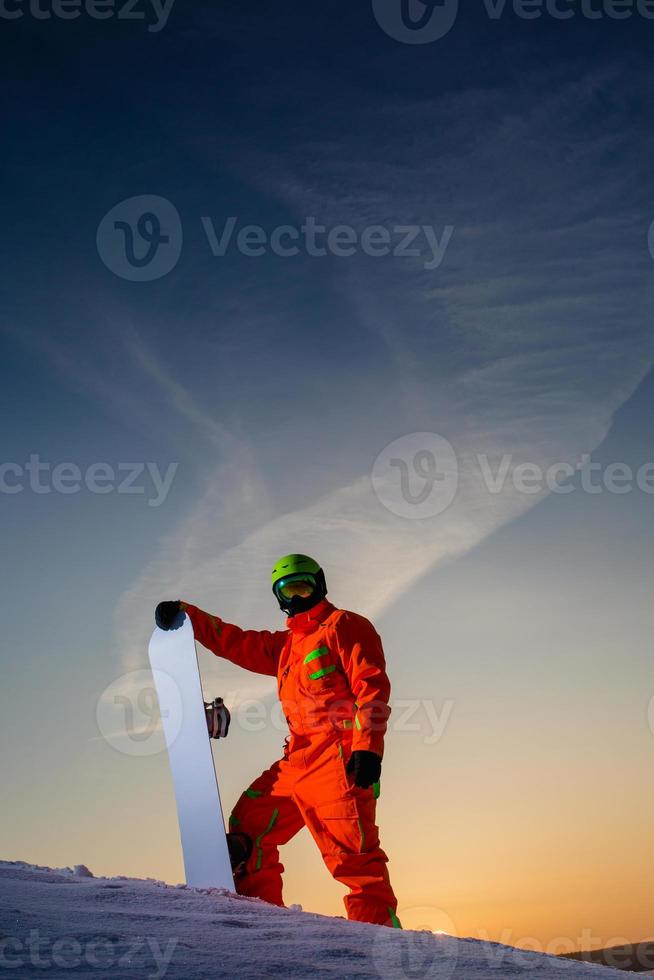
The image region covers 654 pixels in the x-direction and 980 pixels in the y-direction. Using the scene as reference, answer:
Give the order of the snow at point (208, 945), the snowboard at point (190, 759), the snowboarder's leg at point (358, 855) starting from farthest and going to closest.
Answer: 1. the snowboard at point (190, 759)
2. the snowboarder's leg at point (358, 855)
3. the snow at point (208, 945)

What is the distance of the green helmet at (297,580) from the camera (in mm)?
5254

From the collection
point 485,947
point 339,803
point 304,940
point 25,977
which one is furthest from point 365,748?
point 25,977

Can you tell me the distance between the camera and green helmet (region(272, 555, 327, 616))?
525 centimetres

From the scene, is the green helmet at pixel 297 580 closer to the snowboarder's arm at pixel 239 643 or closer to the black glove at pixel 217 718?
the snowboarder's arm at pixel 239 643

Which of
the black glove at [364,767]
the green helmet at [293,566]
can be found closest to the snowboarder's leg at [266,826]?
the black glove at [364,767]

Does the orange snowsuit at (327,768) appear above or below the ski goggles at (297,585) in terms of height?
below

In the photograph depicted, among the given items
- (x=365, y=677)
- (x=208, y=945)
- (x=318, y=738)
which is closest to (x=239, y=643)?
(x=318, y=738)

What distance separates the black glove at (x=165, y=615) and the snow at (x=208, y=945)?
2011mm

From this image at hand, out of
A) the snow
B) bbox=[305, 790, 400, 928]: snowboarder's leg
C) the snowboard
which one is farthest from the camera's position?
the snowboard

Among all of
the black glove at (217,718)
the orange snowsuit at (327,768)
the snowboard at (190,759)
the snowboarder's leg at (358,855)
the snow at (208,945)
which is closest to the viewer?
the snow at (208,945)

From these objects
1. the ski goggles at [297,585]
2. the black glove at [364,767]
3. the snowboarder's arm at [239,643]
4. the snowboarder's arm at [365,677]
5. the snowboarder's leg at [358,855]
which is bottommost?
the snowboarder's leg at [358,855]

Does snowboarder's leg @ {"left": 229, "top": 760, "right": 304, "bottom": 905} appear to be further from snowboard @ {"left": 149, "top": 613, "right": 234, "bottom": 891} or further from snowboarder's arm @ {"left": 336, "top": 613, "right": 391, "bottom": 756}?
snowboarder's arm @ {"left": 336, "top": 613, "right": 391, "bottom": 756}

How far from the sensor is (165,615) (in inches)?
211

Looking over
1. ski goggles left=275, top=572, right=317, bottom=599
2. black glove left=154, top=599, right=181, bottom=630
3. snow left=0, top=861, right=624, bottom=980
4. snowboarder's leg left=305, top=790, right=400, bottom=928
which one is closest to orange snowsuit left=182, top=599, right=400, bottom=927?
snowboarder's leg left=305, top=790, right=400, bottom=928
